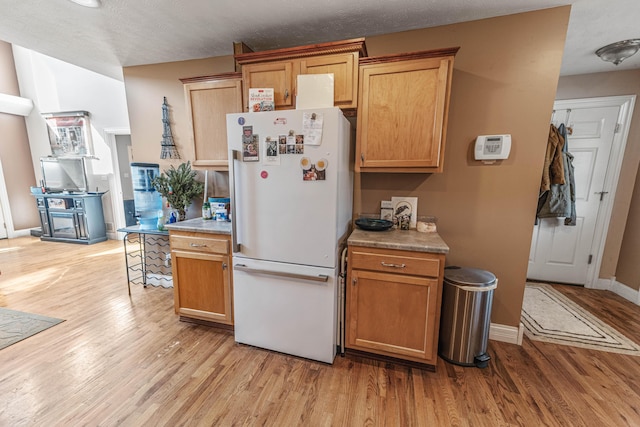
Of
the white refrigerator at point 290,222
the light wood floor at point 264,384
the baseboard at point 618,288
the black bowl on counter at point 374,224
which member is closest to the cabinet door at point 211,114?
the white refrigerator at point 290,222

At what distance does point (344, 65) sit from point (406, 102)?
52 centimetres

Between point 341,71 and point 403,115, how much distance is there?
0.55 m

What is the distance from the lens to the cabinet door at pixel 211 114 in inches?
85.4

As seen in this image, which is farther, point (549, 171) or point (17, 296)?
point (17, 296)

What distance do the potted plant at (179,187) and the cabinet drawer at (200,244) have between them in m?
0.62

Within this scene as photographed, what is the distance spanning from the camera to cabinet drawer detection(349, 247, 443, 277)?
5.36 ft

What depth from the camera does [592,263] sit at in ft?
10.1

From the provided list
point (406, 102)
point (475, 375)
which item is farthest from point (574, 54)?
point (475, 375)

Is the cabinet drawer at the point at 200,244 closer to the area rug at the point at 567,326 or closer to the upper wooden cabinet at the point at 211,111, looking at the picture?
the upper wooden cabinet at the point at 211,111

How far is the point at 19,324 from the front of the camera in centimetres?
228

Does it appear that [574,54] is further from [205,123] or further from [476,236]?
[205,123]

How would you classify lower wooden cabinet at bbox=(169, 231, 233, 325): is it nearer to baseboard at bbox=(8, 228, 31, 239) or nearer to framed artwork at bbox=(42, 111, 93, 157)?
framed artwork at bbox=(42, 111, 93, 157)

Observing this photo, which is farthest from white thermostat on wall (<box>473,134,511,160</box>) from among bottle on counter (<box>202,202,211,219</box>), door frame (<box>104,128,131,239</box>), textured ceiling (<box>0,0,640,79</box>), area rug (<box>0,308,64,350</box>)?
door frame (<box>104,128,131,239</box>)

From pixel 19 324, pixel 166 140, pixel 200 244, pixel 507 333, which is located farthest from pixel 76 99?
pixel 507 333
